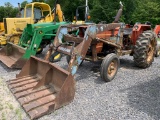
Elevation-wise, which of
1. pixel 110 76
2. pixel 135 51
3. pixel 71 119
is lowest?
pixel 71 119

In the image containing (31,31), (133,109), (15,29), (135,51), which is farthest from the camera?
(15,29)

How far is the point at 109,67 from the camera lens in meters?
4.92

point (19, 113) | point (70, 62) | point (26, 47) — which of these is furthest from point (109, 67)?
point (26, 47)

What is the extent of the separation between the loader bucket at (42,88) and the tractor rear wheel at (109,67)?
1.20 m

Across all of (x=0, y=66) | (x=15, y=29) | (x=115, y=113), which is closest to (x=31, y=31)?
(x=0, y=66)

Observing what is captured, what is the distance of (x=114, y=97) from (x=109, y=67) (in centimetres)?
104

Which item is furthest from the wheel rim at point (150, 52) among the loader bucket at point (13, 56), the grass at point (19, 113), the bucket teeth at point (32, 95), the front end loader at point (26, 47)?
the grass at point (19, 113)

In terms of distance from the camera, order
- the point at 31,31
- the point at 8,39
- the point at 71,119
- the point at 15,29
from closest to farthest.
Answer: the point at 71,119 < the point at 31,31 < the point at 8,39 < the point at 15,29

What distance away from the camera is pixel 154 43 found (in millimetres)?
6328

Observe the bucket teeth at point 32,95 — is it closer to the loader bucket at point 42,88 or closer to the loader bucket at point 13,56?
the loader bucket at point 42,88

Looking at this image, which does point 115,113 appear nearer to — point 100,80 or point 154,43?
point 100,80

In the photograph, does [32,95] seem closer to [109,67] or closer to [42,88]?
[42,88]

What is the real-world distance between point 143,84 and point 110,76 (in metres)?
0.81

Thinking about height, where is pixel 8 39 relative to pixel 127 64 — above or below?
above
